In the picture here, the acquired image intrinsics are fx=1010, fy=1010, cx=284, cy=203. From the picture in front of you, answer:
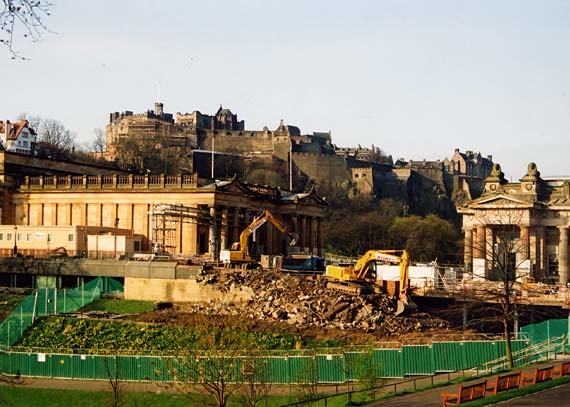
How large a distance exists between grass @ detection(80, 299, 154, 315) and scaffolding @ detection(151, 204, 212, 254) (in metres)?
8.75

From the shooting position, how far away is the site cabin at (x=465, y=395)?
1396 inches

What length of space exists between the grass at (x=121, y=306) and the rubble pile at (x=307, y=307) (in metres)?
3.18

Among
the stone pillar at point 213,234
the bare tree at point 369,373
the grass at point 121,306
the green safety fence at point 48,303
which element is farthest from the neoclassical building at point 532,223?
the bare tree at point 369,373

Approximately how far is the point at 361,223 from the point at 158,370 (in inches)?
3746

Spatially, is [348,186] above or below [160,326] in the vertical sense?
above

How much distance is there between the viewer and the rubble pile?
60406 millimetres

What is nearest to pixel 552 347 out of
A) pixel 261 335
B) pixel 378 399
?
pixel 378 399

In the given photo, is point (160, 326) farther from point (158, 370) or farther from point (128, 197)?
point (128, 197)

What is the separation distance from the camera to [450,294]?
213ft

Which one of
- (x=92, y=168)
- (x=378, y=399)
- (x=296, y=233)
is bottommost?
(x=378, y=399)

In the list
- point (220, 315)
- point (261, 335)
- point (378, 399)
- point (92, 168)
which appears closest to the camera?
point (378, 399)

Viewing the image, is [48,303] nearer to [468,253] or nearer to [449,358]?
[449,358]

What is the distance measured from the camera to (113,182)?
90625 millimetres

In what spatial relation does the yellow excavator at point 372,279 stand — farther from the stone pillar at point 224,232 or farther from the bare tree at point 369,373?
the bare tree at point 369,373
